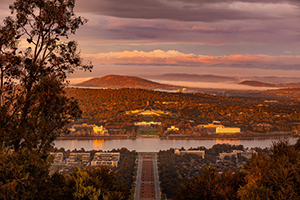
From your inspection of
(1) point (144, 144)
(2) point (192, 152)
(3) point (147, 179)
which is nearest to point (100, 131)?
(1) point (144, 144)

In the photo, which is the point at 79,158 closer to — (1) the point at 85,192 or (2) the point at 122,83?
(1) the point at 85,192

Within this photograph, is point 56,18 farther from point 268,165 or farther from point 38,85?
point 268,165

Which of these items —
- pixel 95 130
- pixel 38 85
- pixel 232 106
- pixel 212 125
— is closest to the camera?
pixel 38 85

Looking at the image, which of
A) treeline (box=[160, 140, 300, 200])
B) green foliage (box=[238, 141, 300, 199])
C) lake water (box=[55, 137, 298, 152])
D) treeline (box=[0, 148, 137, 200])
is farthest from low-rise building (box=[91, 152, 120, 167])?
green foliage (box=[238, 141, 300, 199])

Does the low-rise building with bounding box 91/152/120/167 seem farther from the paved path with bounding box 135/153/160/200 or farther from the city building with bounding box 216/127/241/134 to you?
the city building with bounding box 216/127/241/134

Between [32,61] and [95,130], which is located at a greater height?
[32,61]

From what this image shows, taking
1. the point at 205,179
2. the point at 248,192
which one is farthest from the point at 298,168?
the point at 205,179
